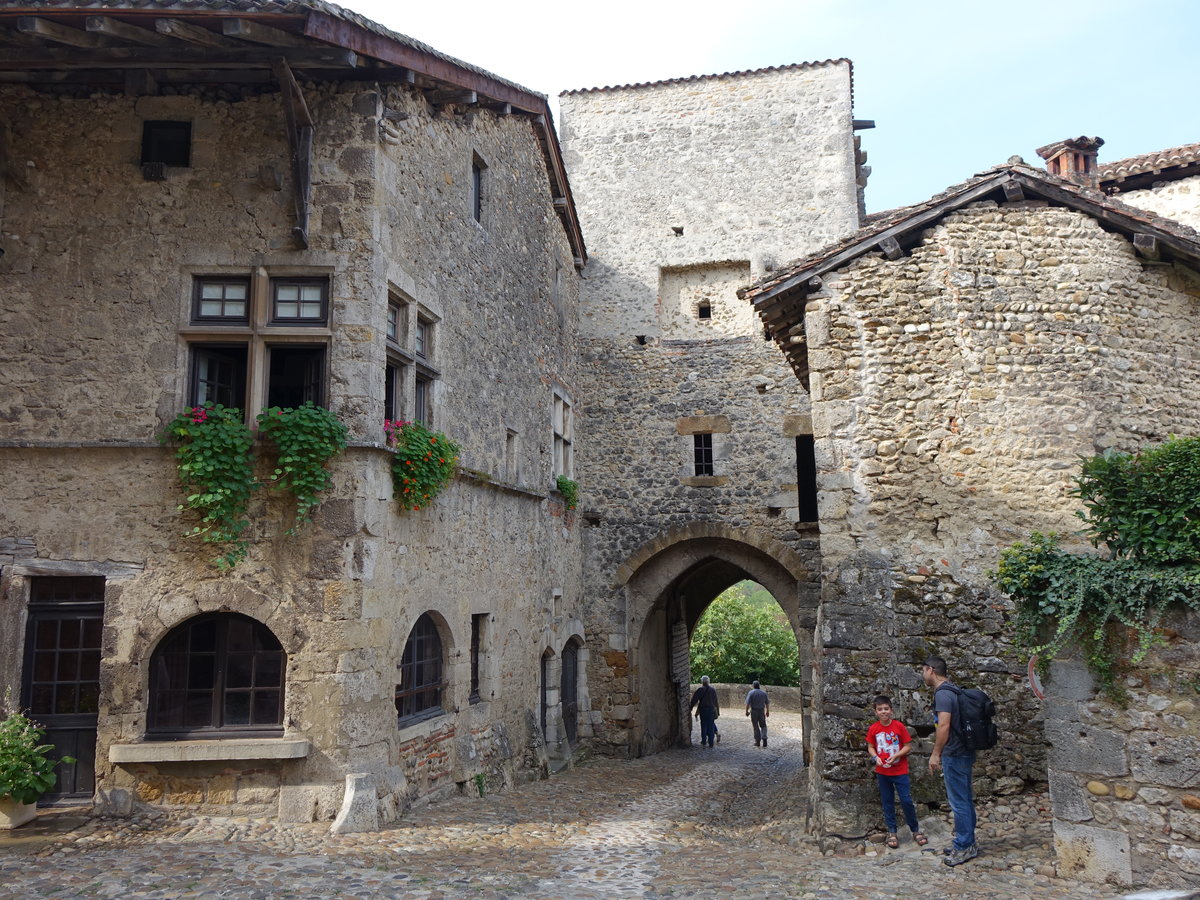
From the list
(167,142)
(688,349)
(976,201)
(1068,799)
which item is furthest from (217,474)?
(688,349)

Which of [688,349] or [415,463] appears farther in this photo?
[688,349]

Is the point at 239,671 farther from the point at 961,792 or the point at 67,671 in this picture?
the point at 961,792

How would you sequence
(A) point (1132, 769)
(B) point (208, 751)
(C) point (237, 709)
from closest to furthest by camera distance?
1. (A) point (1132, 769)
2. (B) point (208, 751)
3. (C) point (237, 709)

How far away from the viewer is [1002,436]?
7.17 metres

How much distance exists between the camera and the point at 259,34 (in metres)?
6.56

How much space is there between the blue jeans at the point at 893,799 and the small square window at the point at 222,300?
608 cm

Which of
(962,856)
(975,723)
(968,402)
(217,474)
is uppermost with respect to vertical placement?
(968,402)

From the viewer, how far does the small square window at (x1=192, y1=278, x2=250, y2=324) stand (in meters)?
7.43

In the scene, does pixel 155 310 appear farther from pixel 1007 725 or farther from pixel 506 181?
pixel 1007 725

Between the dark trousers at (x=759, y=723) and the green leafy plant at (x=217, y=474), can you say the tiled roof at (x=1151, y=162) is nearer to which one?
the dark trousers at (x=759, y=723)

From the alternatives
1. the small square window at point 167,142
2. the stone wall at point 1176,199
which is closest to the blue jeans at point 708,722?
the stone wall at point 1176,199

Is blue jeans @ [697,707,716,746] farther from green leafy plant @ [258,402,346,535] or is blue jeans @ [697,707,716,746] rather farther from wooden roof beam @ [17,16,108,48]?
wooden roof beam @ [17,16,108,48]

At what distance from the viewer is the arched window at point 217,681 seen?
6949 mm

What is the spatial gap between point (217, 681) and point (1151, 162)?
46.2 ft
